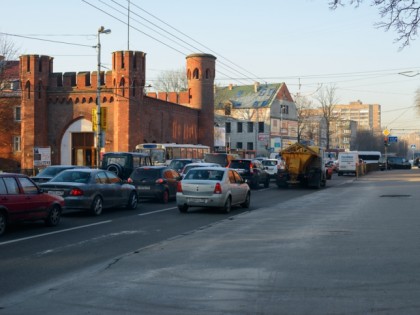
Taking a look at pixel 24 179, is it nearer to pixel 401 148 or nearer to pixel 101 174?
pixel 101 174

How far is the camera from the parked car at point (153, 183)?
23250 millimetres

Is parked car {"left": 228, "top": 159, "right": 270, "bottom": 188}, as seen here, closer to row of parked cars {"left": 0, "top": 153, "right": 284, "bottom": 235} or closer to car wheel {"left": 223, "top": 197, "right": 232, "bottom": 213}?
row of parked cars {"left": 0, "top": 153, "right": 284, "bottom": 235}

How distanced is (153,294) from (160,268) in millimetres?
1735

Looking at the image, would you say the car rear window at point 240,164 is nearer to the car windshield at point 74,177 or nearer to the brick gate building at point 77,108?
the car windshield at point 74,177

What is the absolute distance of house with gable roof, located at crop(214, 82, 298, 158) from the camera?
305ft

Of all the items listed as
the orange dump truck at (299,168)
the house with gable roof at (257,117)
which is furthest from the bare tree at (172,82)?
the orange dump truck at (299,168)

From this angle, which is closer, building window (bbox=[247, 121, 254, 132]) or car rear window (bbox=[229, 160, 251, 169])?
car rear window (bbox=[229, 160, 251, 169])

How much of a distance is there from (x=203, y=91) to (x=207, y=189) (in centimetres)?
5041

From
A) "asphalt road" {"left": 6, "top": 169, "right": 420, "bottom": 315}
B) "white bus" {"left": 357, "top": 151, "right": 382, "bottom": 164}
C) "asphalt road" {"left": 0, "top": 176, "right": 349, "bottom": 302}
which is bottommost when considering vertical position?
"asphalt road" {"left": 0, "top": 176, "right": 349, "bottom": 302}

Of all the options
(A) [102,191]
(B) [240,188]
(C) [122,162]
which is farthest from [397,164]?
(A) [102,191]

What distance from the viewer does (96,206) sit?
717 inches

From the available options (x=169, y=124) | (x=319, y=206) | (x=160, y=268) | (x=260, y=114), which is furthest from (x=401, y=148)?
(x=160, y=268)

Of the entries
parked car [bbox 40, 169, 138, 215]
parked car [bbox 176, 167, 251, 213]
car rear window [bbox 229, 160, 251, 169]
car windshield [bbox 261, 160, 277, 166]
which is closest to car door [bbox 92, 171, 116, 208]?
parked car [bbox 40, 169, 138, 215]

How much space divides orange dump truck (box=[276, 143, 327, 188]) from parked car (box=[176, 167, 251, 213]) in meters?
15.3
